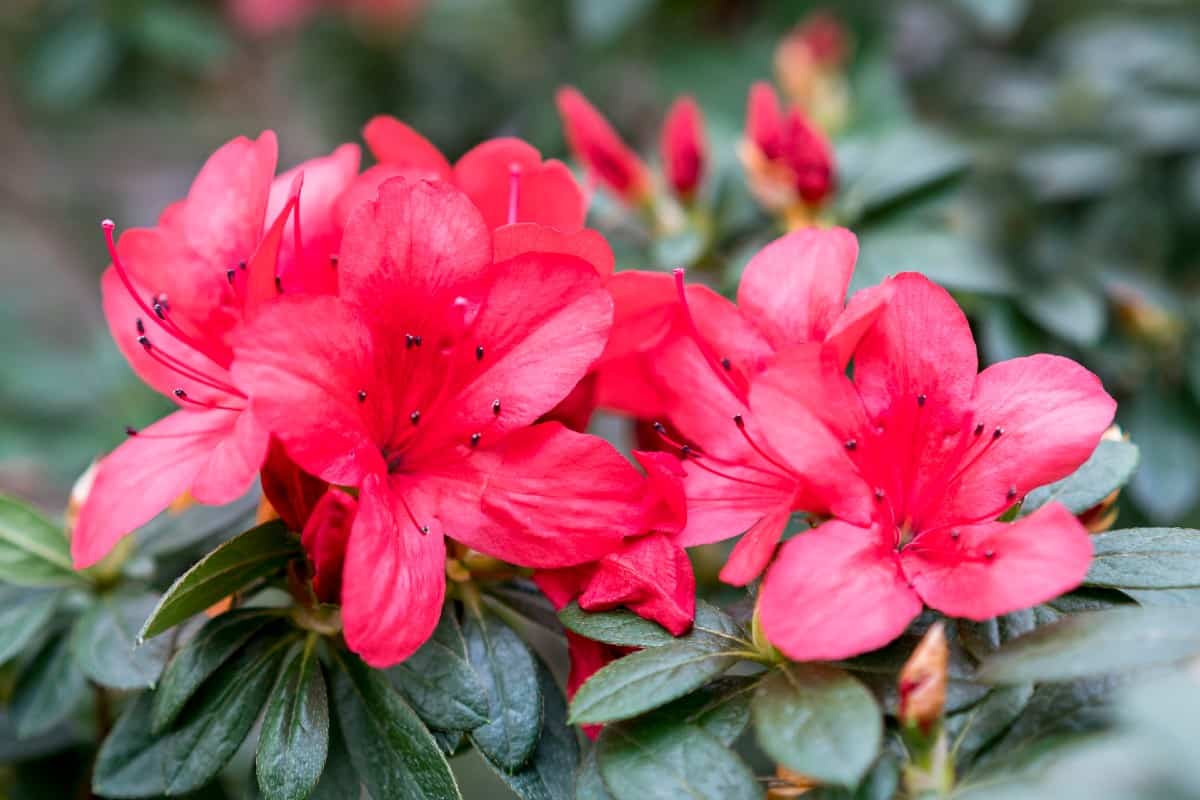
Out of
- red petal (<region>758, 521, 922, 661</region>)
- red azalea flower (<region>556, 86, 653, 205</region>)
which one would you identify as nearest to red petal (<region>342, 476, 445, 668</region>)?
red petal (<region>758, 521, 922, 661</region>)

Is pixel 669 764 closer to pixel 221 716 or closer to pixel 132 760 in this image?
pixel 221 716

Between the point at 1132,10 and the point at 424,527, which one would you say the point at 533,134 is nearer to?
the point at 1132,10

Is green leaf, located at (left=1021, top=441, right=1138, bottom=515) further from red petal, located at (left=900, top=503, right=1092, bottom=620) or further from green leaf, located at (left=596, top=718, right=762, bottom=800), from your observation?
green leaf, located at (left=596, top=718, right=762, bottom=800)

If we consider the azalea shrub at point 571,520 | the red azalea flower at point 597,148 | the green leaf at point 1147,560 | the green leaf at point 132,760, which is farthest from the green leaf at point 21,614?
the green leaf at point 1147,560

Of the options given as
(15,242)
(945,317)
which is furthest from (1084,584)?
(15,242)

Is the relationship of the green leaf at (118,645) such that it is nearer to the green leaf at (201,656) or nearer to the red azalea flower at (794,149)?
the green leaf at (201,656)
